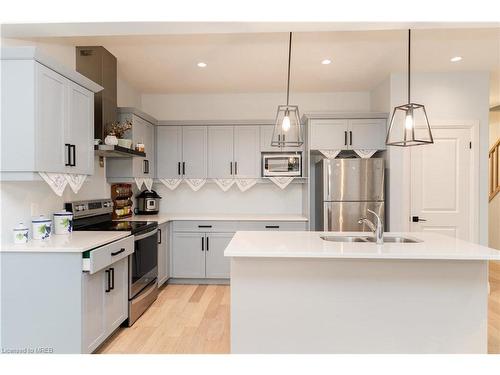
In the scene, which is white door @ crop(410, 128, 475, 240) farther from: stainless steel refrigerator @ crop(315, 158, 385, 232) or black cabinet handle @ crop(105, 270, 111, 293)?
black cabinet handle @ crop(105, 270, 111, 293)

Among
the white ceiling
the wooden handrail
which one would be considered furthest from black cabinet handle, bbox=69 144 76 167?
the wooden handrail

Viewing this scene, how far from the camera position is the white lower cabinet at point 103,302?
7.88 ft

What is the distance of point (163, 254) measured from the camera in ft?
13.7

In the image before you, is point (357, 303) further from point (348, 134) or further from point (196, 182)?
point (196, 182)

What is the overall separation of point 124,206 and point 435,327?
350 centimetres

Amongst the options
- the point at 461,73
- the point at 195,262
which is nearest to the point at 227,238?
the point at 195,262

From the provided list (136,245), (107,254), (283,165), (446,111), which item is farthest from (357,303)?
(446,111)

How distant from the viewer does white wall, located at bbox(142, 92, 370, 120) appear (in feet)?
15.9

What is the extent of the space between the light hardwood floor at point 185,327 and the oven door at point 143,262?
308 mm

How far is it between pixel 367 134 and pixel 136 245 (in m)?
3.02

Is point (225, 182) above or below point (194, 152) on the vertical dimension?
below

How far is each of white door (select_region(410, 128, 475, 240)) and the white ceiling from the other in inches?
36.1

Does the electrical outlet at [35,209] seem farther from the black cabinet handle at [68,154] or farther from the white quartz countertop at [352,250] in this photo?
the white quartz countertop at [352,250]

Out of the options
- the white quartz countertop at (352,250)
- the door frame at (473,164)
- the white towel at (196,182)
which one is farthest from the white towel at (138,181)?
the door frame at (473,164)
